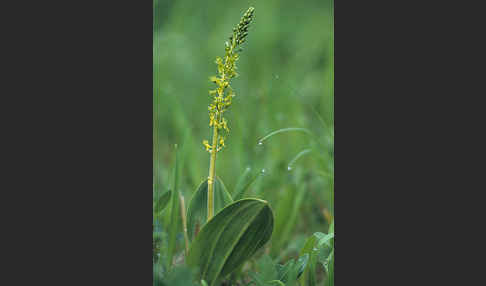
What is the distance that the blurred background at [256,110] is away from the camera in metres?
3.65

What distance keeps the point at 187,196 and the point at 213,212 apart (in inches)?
31.7

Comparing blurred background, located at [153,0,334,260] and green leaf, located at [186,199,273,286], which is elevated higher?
blurred background, located at [153,0,334,260]

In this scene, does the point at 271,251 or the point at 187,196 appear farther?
the point at 187,196

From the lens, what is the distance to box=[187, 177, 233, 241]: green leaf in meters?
3.07

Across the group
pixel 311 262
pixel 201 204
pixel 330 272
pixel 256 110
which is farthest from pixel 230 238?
pixel 256 110

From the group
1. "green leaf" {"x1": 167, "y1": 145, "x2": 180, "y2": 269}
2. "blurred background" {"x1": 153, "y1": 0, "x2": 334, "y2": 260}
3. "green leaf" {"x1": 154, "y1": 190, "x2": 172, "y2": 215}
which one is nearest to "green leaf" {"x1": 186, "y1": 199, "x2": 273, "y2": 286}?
"green leaf" {"x1": 167, "y1": 145, "x2": 180, "y2": 269}

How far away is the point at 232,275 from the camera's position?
3107 mm

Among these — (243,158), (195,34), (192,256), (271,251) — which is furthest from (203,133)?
(192,256)

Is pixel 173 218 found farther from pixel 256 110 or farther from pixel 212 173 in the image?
pixel 256 110

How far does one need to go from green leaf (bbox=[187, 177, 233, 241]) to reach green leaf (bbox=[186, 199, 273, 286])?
198mm

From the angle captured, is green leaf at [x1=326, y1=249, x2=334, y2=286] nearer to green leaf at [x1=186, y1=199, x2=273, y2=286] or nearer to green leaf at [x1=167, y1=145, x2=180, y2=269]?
green leaf at [x1=186, y1=199, x2=273, y2=286]

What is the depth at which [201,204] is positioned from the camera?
3.09 m

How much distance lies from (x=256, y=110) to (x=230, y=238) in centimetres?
192

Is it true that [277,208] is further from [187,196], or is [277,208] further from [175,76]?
[175,76]
